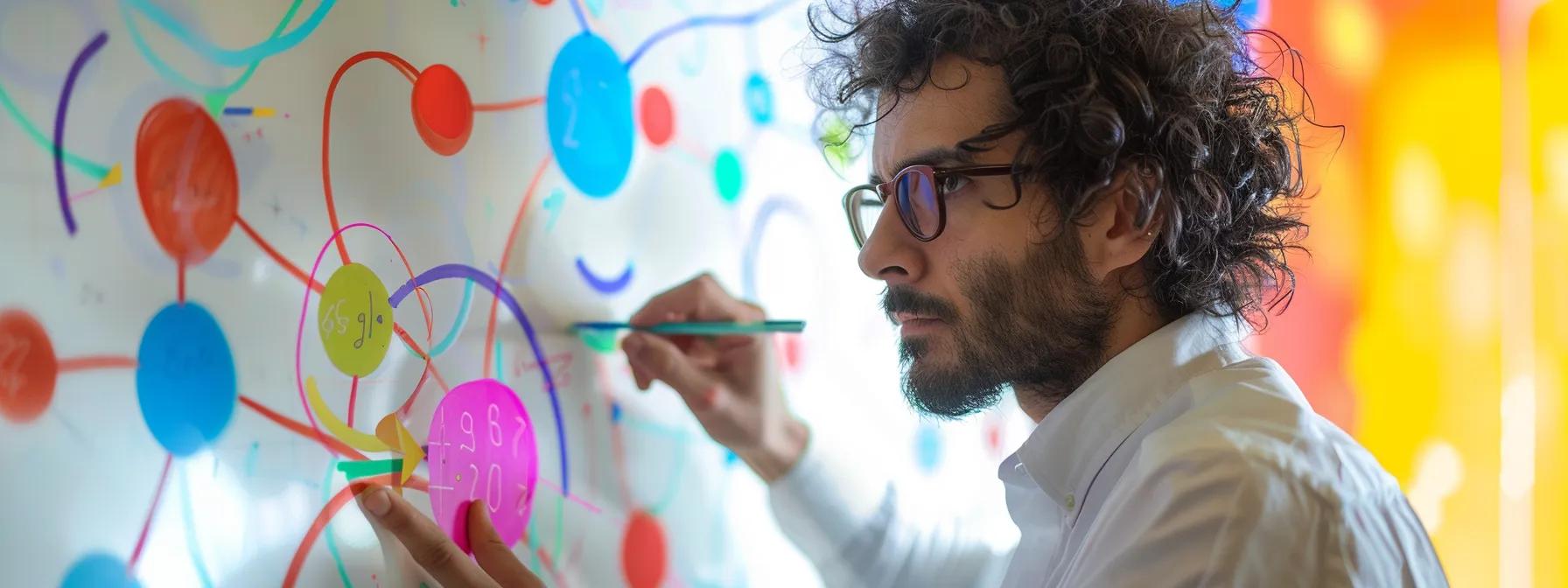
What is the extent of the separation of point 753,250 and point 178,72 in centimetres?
60

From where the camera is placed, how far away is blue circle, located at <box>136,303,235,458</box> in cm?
64

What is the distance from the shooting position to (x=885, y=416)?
1336mm

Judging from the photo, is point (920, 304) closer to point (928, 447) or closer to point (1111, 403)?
point (1111, 403)

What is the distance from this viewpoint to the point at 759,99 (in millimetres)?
1167

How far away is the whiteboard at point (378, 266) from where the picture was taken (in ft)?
1.97

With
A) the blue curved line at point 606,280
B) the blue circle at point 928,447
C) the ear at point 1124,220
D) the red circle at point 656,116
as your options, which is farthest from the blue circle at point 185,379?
the blue circle at point 928,447

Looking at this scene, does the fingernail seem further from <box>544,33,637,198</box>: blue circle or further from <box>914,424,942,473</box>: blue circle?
<box>914,424,942,473</box>: blue circle

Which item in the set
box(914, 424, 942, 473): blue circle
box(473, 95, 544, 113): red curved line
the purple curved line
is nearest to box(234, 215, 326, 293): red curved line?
the purple curved line

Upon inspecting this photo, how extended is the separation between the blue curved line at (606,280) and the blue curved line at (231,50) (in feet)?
0.99

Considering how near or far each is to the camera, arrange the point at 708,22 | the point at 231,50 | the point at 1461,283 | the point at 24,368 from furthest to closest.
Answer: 1. the point at 1461,283
2. the point at 708,22
3. the point at 231,50
4. the point at 24,368

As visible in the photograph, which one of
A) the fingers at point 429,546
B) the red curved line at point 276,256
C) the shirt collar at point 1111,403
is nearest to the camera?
the red curved line at point 276,256

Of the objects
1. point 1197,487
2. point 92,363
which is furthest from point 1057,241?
point 92,363

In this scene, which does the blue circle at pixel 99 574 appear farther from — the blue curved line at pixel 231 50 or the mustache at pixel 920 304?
the mustache at pixel 920 304

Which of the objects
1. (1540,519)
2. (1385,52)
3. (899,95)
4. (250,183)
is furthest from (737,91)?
(1540,519)
